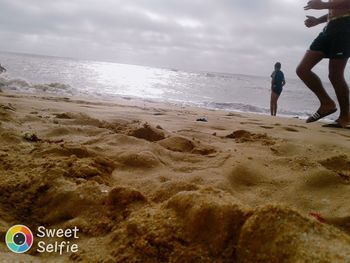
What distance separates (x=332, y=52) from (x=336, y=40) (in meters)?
0.14

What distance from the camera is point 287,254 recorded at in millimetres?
858

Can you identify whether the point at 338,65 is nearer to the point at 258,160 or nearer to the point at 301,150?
the point at 301,150

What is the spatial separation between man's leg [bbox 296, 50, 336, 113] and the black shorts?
93 mm

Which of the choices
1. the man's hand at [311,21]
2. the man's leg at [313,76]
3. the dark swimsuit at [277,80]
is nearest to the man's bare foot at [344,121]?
the man's leg at [313,76]

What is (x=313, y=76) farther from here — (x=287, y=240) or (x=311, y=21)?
(x=287, y=240)

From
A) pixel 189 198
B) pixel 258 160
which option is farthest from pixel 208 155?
pixel 189 198

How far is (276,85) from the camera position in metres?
10.2

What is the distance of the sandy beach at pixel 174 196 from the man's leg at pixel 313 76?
60.7 inches

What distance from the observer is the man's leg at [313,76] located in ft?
13.3

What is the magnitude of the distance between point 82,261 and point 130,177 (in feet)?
2.56

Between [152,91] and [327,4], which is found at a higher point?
[327,4]

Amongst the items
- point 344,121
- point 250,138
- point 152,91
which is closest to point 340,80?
point 344,121

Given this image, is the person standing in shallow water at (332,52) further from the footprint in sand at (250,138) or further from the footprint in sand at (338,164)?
the footprint in sand at (338,164)

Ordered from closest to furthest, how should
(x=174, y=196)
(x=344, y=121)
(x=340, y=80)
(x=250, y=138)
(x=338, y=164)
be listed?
1. (x=174, y=196)
2. (x=338, y=164)
3. (x=250, y=138)
4. (x=340, y=80)
5. (x=344, y=121)
